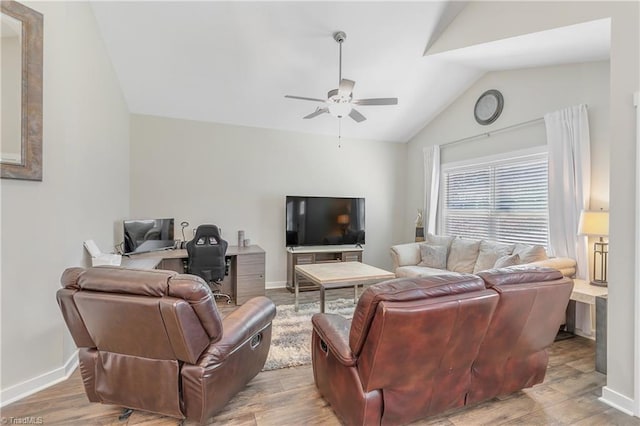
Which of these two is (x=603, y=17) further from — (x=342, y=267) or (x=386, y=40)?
(x=342, y=267)

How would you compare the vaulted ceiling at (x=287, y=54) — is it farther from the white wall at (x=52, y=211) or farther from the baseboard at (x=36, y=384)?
the baseboard at (x=36, y=384)

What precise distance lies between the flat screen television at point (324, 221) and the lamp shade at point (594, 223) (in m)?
3.13

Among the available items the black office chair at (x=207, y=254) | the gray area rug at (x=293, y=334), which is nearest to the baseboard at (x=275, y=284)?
the gray area rug at (x=293, y=334)

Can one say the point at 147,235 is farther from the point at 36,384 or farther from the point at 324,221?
the point at 324,221

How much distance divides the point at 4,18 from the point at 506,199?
5.58 m

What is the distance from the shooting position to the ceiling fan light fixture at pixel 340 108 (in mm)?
3123

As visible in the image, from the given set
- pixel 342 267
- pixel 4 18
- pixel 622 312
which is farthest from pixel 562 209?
pixel 4 18

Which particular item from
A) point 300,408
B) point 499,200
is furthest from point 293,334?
point 499,200

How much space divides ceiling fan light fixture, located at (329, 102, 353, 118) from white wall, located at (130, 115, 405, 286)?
2.22 meters

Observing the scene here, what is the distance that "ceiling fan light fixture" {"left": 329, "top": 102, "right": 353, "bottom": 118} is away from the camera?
10.2 feet

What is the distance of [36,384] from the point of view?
2.19m

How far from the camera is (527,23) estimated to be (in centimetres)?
284

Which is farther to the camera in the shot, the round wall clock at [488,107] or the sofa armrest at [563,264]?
the round wall clock at [488,107]

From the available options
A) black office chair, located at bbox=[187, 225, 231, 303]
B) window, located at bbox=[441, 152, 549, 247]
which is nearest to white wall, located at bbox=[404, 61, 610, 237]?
window, located at bbox=[441, 152, 549, 247]
